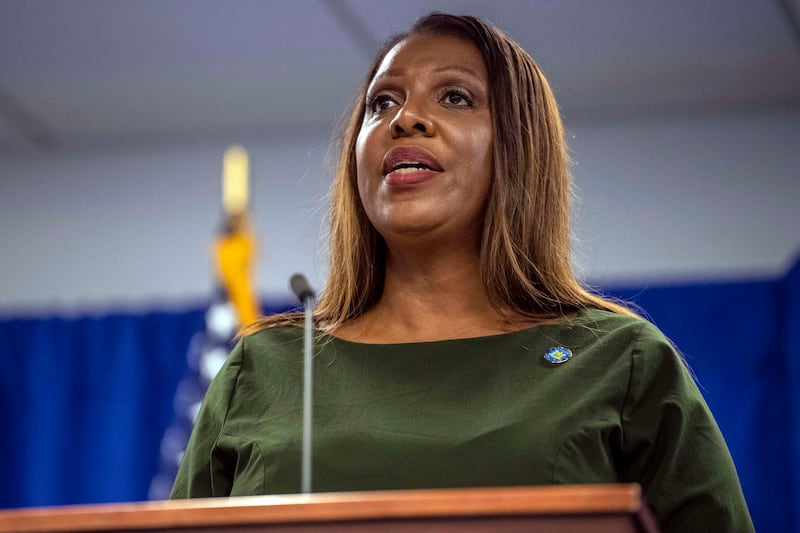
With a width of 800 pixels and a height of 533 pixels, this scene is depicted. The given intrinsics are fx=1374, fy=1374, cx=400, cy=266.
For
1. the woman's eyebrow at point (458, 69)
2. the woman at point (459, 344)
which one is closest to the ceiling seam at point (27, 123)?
the woman at point (459, 344)

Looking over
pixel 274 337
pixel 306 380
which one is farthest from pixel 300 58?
pixel 306 380

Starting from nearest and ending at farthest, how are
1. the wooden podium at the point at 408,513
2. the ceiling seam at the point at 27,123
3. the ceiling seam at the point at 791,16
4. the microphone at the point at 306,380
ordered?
A: 1. the wooden podium at the point at 408,513
2. the microphone at the point at 306,380
3. the ceiling seam at the point at 791,16
4. the ceiling seam at the point at 27,123

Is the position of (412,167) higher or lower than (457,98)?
lower

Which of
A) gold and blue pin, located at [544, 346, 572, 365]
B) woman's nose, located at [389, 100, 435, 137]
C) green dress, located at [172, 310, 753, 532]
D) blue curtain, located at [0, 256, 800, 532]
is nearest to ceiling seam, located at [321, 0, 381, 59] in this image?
blue curtain, located at [0, 256, 800, 532]

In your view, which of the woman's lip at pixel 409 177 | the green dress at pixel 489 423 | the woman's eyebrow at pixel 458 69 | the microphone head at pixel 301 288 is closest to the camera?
the green dress at pixel 489 423

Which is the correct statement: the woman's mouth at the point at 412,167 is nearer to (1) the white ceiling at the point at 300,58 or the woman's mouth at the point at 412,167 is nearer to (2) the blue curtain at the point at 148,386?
(1) the white ceiling at the point at 300,58

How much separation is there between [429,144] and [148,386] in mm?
2865

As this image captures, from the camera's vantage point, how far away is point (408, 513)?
46.0 inches

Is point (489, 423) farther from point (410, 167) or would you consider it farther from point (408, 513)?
point (408, 513)

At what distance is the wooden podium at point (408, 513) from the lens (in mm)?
1153

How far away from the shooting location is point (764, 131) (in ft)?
15.3

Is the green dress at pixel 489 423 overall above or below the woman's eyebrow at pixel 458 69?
below

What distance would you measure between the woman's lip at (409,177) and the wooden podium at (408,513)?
2.76 feet

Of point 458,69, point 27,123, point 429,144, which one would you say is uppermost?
point 27,123
